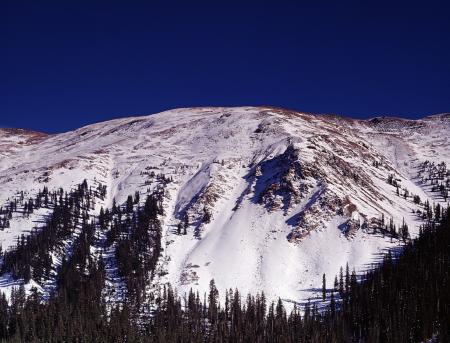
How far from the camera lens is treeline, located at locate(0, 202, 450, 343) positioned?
360ft

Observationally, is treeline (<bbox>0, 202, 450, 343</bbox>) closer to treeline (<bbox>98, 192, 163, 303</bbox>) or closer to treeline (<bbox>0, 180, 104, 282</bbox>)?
treeline (<bbox>98, 192, 163, 303</bbox>)

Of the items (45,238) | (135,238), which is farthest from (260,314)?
(45,238)

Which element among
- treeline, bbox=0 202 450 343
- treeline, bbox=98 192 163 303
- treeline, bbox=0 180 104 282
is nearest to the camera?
treeline, bbox=0 202 450 343

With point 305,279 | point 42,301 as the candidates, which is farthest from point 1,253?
point 305,279

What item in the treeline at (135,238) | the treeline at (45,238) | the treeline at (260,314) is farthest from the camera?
Answer: the treeline at (135,238)

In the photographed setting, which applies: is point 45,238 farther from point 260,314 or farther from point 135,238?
point 260,314

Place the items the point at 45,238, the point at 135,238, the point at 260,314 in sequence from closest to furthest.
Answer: the point at 260,314
the point at 45,238
the point at 135,238

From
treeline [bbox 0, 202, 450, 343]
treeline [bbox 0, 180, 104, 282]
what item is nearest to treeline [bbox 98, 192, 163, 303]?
treeline [bbox 0, 202, 450, 343]

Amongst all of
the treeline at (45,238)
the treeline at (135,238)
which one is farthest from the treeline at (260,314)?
the treeline at (45,238)

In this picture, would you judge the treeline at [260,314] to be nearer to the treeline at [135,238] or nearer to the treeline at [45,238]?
the treeline at [135,238]

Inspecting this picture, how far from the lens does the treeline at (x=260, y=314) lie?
110m

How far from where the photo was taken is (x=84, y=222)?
592ft

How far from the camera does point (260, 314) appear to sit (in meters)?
A: 123

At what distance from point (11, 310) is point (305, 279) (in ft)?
258
